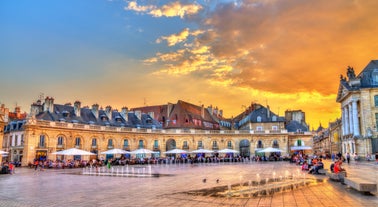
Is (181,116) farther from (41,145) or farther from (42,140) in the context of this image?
(41,145)

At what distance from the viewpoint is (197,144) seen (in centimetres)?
6425

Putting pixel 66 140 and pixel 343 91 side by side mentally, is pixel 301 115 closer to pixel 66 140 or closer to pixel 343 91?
pixel 343 91

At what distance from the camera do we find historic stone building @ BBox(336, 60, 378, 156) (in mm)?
45750

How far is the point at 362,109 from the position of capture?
155 ft

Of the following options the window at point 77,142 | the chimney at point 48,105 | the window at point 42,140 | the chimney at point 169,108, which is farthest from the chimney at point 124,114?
the window at point 42,140

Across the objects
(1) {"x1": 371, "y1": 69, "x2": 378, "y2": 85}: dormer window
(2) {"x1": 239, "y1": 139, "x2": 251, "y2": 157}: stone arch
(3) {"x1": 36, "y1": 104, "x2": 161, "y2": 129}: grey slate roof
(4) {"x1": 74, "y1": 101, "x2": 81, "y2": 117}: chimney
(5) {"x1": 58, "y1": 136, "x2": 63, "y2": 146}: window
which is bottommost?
(2) {"x1": 239, "y1": 139, "x2": 251, "y2": 157}: stone arch

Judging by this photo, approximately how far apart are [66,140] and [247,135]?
35543 mm

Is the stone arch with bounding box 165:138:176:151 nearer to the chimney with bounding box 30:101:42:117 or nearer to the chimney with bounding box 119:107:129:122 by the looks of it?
the chimney with bounding box 119:107:129:122

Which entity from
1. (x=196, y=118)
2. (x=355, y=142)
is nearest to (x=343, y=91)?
(x=355, y=142)

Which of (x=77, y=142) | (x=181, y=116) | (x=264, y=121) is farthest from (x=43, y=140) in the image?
(x=264, y=121)

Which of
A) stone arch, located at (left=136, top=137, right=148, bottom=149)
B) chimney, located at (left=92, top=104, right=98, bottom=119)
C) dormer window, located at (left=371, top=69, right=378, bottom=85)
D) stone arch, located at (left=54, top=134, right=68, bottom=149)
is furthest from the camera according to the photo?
stone arch, located at (left=136, top=137, right=148, bottom=149)

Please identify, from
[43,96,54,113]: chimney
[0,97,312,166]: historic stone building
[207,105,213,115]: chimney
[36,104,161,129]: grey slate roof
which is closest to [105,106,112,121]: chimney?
[0,97,312,166]: historic stone building

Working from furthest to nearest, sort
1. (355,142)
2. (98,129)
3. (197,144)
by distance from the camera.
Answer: (197,144) < (98,129) < (355,142)

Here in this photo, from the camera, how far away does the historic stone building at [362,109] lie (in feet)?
150
